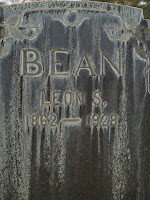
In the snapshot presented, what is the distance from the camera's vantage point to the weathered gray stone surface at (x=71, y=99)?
2.13 meters

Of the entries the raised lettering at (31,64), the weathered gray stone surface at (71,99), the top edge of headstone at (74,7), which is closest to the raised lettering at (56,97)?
the weathered gray stone surface at (71,99)

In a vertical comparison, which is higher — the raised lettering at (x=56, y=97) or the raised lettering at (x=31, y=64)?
the raised lettering at (x=31, y=64)

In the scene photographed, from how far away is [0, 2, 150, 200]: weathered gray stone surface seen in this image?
2.13 meters

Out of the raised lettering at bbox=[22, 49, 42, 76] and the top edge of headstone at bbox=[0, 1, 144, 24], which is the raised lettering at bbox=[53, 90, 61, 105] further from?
the top edge of headstone at bbox=[0, 1, 144, 24]

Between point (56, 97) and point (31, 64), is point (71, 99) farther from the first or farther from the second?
point (31, 64)

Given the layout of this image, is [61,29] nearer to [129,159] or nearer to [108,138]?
[108,138]

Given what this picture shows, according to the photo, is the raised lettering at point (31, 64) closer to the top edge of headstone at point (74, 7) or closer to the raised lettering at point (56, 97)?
the raised lettering at point (56, 97)

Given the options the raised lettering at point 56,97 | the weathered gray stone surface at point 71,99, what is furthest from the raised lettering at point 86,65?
the raised lettering at point 56,97

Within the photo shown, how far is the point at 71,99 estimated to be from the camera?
85.2 inches

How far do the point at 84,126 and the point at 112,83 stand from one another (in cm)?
45

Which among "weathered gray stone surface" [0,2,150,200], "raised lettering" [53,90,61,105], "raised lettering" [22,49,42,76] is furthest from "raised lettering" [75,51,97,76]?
"raised lettering" [22,49,42,76]

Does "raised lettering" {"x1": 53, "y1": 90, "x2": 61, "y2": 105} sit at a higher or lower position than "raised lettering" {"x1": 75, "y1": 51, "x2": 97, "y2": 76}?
lower

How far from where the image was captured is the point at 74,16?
84.3 inches

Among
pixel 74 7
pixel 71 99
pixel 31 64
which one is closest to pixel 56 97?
pixel 71 99
